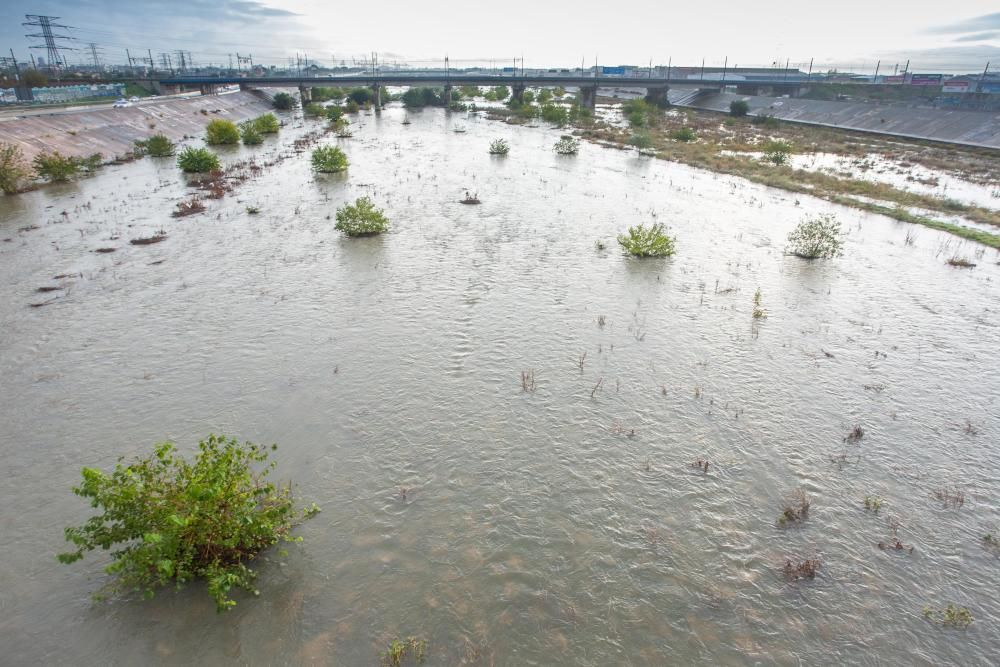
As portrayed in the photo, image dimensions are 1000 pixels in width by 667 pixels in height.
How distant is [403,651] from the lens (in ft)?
25.8

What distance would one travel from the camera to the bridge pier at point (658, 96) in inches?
4621

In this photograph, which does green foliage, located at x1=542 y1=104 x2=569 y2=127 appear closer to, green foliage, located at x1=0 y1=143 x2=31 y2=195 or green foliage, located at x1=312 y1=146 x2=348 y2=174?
green foliage, located at x1=312 y1=146 x2=348 y2=174

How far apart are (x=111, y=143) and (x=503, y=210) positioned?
154 feet

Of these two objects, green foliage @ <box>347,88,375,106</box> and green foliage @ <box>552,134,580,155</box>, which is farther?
green foliage @ <box>347,88,375,106</box>

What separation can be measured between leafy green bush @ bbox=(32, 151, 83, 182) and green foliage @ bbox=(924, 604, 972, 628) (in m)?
51.3

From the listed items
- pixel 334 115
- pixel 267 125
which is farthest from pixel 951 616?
pixel 334 115

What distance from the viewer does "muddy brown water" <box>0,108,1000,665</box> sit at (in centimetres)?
832

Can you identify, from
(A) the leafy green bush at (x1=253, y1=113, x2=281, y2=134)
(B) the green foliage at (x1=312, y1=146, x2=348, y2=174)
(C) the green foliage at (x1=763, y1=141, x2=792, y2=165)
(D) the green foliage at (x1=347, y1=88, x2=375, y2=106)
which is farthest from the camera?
(D) the green foliage at (x1=347, y1=88, x2=375, y2=106)

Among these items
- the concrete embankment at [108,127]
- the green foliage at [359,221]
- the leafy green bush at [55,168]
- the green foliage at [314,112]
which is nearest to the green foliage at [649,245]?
the green foliage at [359,221]

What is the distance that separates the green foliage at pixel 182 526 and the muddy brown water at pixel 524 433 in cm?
57

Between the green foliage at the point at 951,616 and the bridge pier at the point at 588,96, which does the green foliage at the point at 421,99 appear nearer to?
the bridge pier at the point at 588,96

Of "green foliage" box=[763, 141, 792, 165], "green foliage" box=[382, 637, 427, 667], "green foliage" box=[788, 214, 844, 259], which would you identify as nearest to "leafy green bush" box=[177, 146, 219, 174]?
"green foliage" box=[788, 214, 844, 259]

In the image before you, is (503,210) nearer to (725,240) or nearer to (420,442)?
(725,240)

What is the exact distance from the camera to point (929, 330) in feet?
59.2
